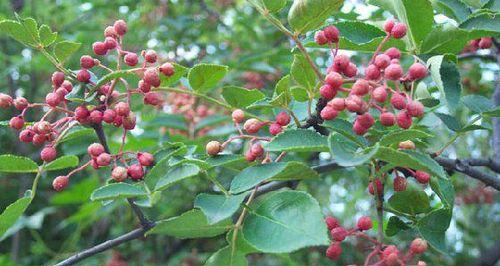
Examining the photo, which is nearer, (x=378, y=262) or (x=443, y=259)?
(x=378, y=262)

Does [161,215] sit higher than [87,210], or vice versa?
[87,210]

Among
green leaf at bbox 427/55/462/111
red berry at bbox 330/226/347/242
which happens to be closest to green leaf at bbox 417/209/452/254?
red berry at bbox 330/226/347/242

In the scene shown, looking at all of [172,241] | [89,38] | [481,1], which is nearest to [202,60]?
[89,38]

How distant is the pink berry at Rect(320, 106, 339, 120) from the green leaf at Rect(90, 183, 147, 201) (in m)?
0.34

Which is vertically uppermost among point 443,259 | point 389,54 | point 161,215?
point 389,54

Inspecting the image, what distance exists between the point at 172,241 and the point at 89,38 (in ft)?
4.20

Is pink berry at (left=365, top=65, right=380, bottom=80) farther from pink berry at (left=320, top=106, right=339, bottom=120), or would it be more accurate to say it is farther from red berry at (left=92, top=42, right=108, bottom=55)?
red berry at (left=92, top=42, right=108, bottom=55)

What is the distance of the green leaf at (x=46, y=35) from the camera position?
1259mm

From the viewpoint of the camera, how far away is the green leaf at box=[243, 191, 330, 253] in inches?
37.5

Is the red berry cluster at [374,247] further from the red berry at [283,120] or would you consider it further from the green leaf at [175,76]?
the green leaf at [175,76]

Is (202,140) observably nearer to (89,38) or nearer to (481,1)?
(481,1)

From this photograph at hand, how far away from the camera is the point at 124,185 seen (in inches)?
42.5

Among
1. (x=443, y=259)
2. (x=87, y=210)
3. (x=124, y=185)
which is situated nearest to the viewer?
(x=124, y=185)

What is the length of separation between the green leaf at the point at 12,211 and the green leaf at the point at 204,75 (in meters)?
0.43
